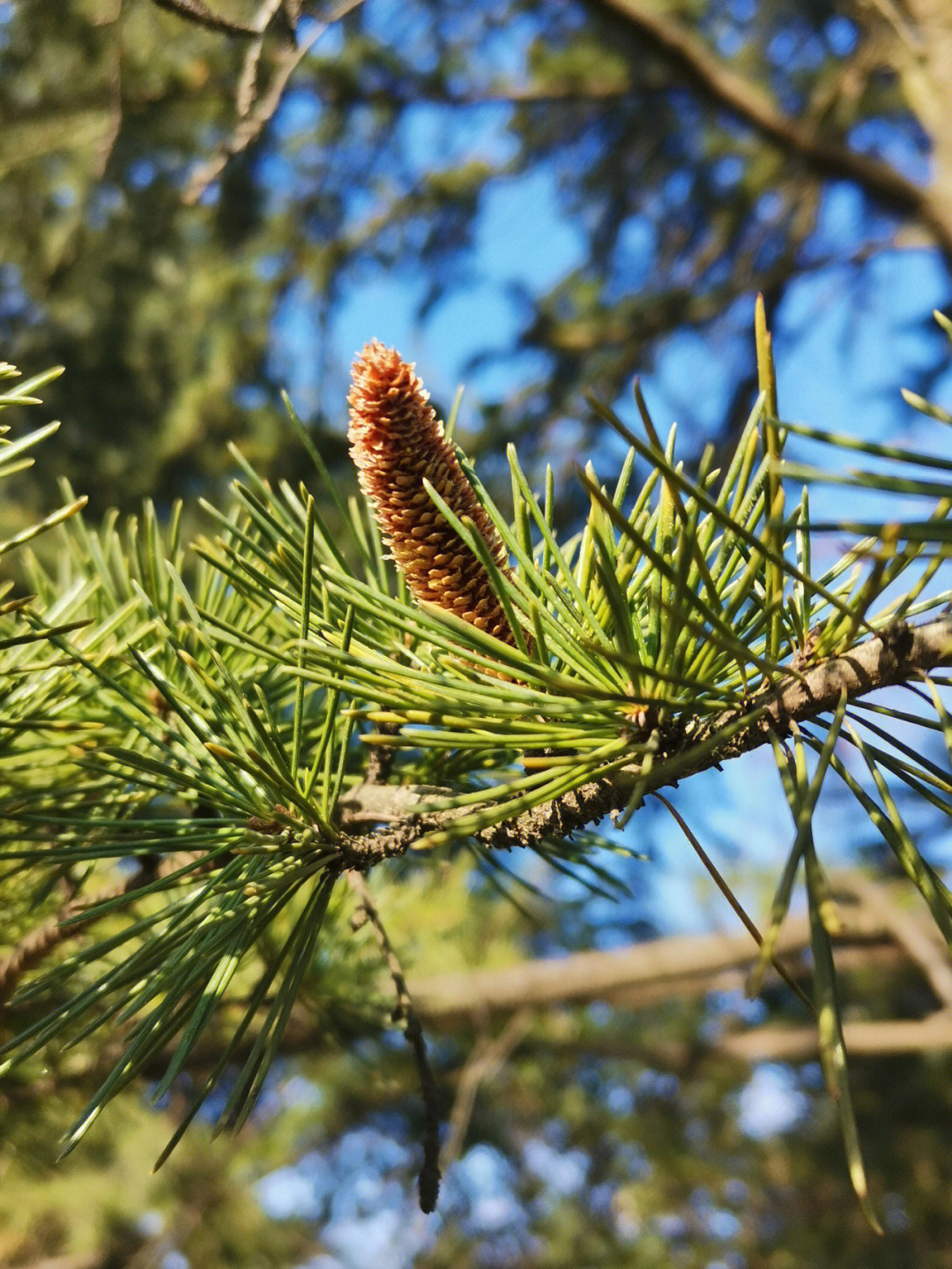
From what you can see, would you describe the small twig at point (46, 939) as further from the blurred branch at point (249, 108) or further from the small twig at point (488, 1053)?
the small twig at point (488, 1053)

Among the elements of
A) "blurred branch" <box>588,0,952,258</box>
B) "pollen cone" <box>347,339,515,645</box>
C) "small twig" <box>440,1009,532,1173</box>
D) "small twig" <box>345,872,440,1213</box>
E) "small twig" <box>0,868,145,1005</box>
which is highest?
"blurred branch" <box>588,0,952,258</box>

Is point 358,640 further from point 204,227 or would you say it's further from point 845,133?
point 845,133

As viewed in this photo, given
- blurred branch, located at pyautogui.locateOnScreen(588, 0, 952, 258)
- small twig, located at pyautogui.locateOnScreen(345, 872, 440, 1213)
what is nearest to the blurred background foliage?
blurred branch, located at pyautogui.locateOnScreen(588, 0, 952, 258)

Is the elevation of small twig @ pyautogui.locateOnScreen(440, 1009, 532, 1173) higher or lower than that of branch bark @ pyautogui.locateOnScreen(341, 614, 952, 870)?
lower

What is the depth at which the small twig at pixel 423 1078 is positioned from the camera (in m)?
0.56

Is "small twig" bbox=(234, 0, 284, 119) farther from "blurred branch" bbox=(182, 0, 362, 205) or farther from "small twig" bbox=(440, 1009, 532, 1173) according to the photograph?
"small twig" bbox=(440, 1009, 532, 1173)

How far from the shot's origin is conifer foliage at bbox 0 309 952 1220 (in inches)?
14.2

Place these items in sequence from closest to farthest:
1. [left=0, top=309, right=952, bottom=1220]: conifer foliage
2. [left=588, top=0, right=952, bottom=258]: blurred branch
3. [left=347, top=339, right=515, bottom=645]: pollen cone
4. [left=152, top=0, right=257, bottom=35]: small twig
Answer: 1. [left=0, top=309, right=952, bottom=1220]: conifer foliage
2. [left=347, top=339, right=515, bottom=645]: pollen cone
3. [left=152, top=0, right=257, bottom=35]: small twig
4. [left=588, top=0, right=952, bottom=258]: blurred branch

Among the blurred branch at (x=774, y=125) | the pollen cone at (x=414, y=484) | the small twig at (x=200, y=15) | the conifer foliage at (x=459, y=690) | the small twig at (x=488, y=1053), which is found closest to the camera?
the conifer foliage at (x=459, y=690)

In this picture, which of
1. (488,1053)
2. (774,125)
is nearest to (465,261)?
(774,125)

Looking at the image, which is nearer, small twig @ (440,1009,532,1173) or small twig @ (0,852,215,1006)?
small twig @ (0,852,215,1006)

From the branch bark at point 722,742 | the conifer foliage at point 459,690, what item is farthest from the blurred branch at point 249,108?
the branch bark at point 722,742

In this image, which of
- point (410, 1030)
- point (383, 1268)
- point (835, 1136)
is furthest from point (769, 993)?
point (410, 1030)

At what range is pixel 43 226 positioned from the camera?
2.49 m
